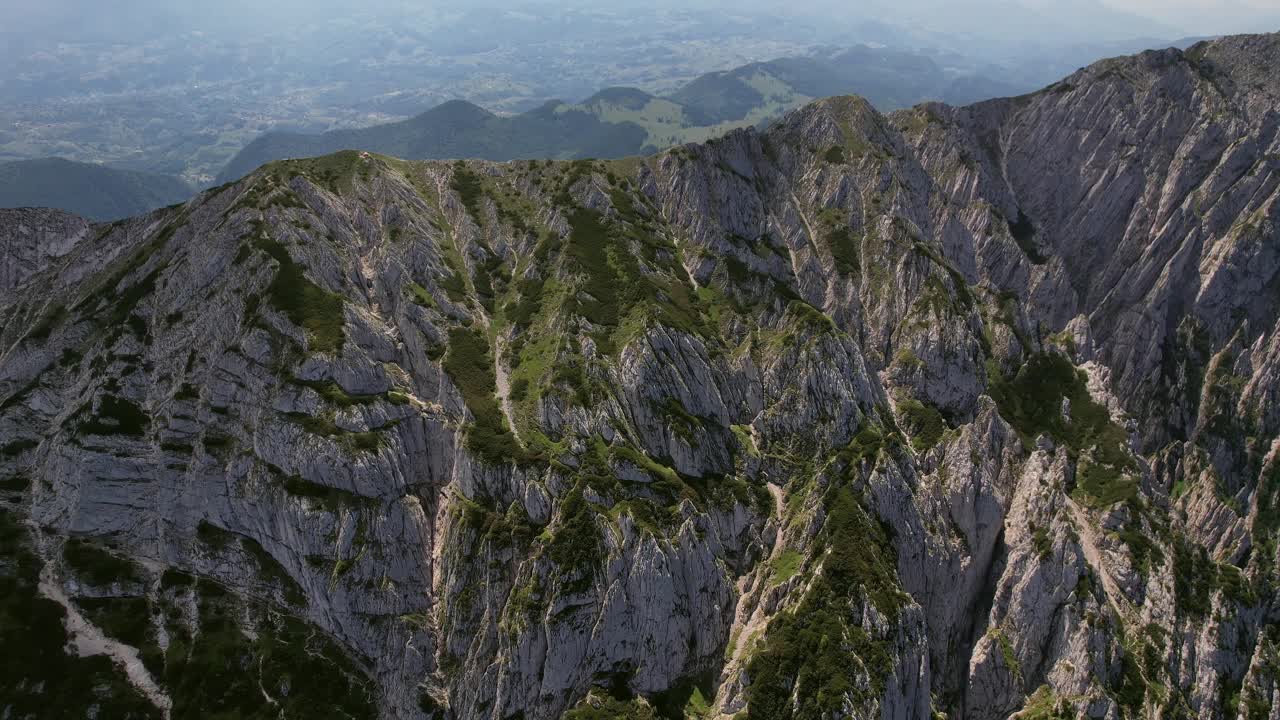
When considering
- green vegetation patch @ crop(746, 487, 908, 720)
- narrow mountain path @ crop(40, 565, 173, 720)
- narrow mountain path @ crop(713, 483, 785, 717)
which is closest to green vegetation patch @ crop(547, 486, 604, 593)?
narrow mountain path @ crop(713, 483, 785, 717)

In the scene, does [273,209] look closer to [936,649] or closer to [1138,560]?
[936,649]

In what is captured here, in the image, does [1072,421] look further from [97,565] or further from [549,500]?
[97,565]

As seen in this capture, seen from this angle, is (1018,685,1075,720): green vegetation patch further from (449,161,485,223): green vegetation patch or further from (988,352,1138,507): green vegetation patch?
(449,161,485,223): green vegetation patch

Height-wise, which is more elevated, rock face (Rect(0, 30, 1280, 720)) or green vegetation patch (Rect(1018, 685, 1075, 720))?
rock face (Rect(0, 30, 1280, 720))

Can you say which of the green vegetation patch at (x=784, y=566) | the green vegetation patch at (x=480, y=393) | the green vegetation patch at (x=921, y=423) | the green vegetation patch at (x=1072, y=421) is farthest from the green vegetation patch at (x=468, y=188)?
the green vegetation patch at (x=1072, y=421)

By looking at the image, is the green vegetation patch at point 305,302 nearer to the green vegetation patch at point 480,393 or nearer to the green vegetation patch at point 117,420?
the green vegetation patch at point 480,393

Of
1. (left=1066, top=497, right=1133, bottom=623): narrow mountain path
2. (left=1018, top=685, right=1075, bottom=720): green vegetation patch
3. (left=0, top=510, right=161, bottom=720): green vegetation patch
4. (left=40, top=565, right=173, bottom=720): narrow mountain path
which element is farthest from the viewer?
(left=1066, top=497, right=1133, bottom=623): narrow mountain path
